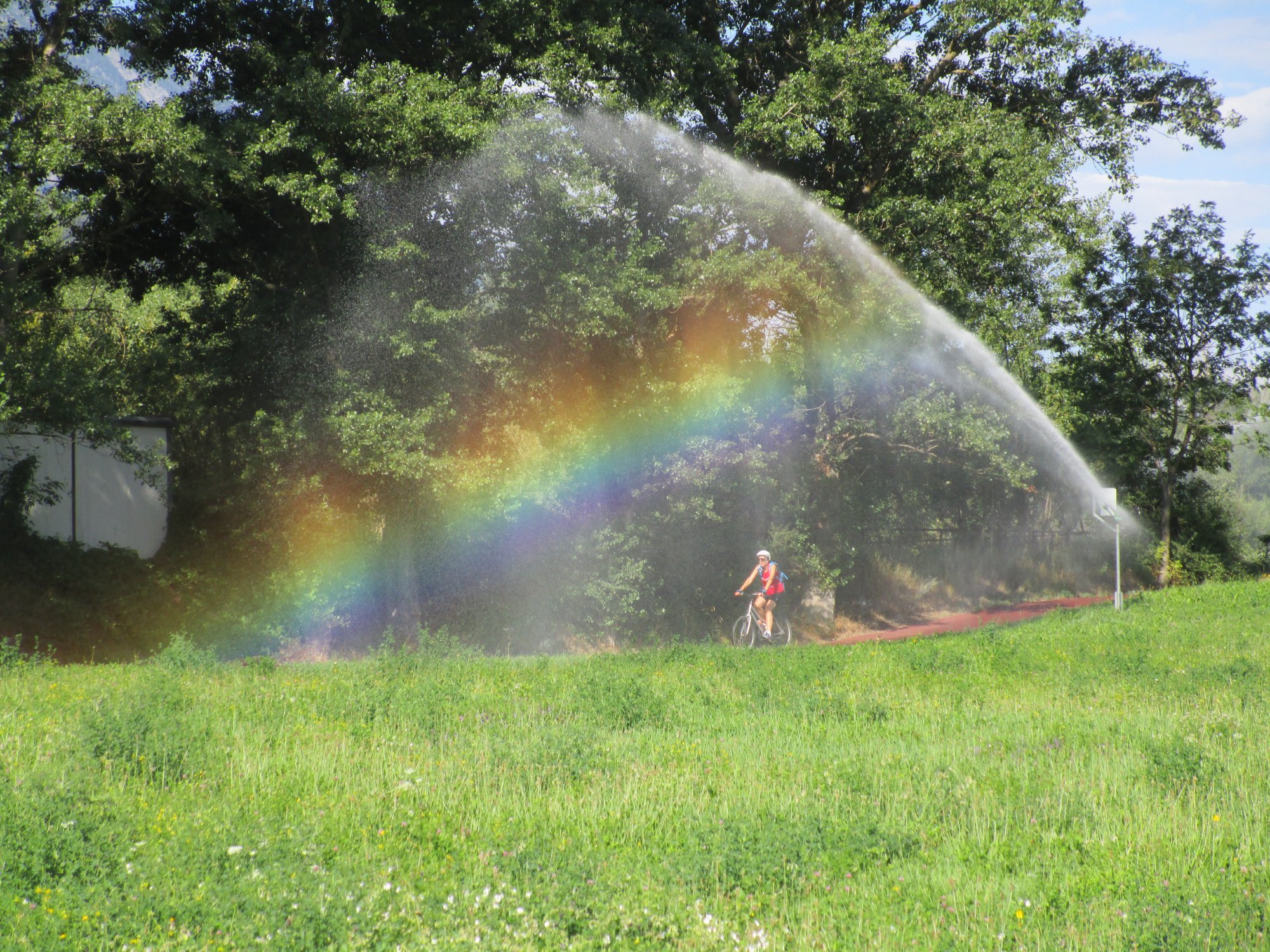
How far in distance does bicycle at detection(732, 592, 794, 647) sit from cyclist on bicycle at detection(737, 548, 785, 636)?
0.23 meters

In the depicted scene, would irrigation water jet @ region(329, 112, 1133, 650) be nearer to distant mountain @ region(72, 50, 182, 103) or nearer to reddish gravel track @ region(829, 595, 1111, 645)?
reddish gravel track @ region(829, 595, 1111, 645)

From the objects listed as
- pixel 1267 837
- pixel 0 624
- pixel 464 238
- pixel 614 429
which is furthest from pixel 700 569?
pixel 1267 837

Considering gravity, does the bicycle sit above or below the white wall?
below

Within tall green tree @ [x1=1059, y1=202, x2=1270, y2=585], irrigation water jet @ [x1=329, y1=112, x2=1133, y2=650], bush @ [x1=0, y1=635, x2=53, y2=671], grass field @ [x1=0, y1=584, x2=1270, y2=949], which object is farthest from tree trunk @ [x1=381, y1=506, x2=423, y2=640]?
tall green tree @ [x1=1059, y1=202, x2=1270, y2=585]

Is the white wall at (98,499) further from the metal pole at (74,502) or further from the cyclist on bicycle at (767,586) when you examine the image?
the cyclist on bicycle at (767,586)

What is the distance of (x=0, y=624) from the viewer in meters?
16.5

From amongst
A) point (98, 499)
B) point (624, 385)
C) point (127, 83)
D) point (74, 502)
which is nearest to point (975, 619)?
point (624, 385)

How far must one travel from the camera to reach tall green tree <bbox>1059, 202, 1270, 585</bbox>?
3152 centimetres

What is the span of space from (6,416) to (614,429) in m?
11.2

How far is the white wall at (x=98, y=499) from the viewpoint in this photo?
1958 cm

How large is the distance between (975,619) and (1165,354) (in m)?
11.7

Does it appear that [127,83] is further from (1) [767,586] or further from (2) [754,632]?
(2) [754,632]

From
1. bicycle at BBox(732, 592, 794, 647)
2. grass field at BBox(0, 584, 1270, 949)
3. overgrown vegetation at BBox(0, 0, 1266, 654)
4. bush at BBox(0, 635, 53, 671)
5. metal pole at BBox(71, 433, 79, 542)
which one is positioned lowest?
bicycle at BBox(732, 592, 794, 647)

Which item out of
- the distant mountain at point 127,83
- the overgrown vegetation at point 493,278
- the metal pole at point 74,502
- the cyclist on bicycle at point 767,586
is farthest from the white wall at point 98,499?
the cyclist on bicycle at point 767,586
